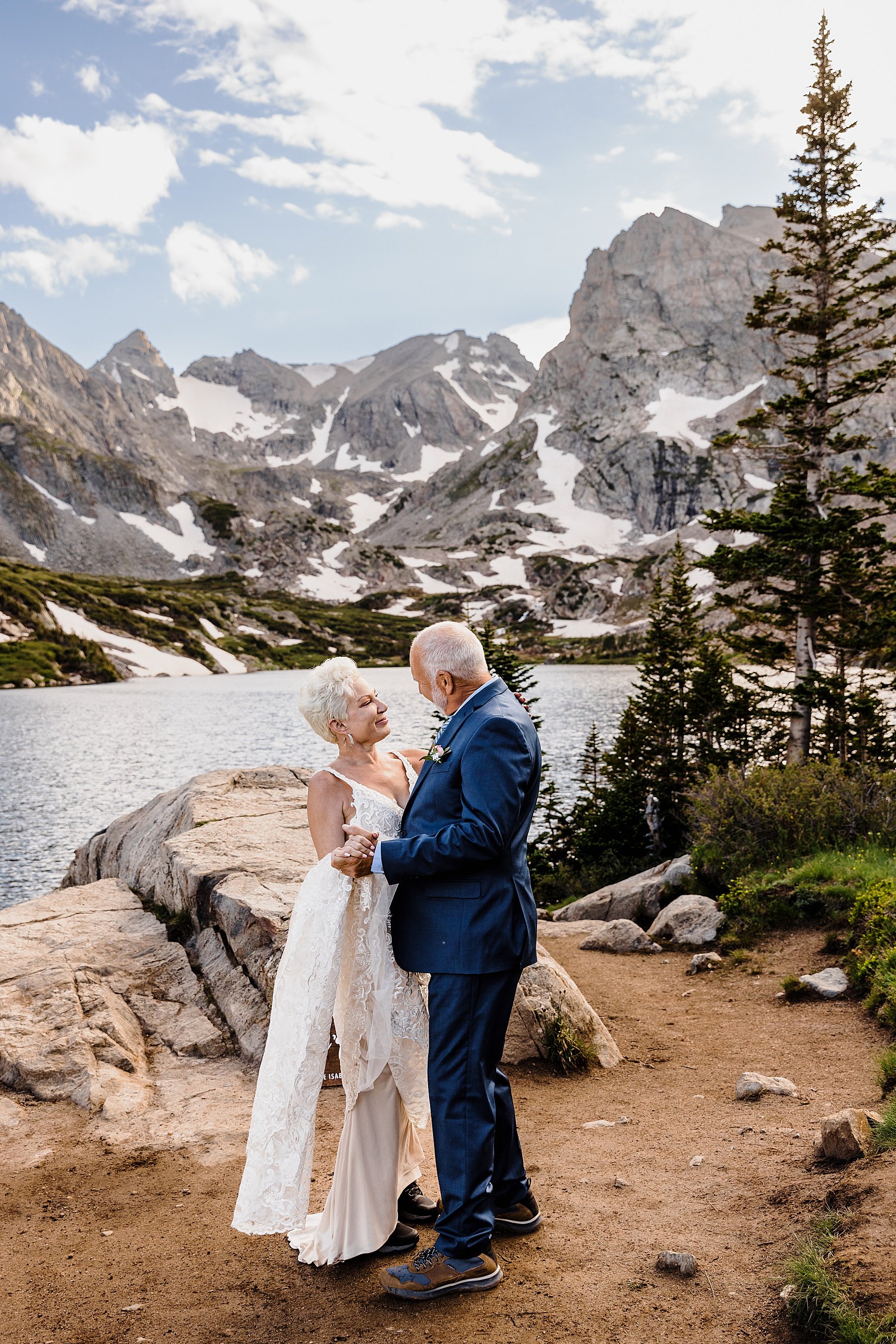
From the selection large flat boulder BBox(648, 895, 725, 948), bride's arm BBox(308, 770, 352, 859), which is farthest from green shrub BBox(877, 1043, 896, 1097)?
large flat boulder BBox(648, 895, 725, 948)

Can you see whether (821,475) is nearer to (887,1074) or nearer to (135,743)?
(887,1074)

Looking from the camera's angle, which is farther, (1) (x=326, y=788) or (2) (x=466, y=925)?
(1) (x=326, y=788)

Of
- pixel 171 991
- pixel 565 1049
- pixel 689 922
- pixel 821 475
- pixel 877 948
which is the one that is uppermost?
pixel 821 475

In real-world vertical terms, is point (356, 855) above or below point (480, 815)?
below

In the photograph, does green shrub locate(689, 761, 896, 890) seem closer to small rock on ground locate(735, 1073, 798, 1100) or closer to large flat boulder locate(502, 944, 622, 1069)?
large flat boulder locate(502, 944, 622, 1069)

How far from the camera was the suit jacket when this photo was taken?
4.37 meters

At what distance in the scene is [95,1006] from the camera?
8656mm

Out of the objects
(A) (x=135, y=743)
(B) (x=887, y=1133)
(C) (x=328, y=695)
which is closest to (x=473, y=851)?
(C) (x=328, y=695)

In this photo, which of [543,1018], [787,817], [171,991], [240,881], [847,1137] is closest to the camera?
[847,1137]

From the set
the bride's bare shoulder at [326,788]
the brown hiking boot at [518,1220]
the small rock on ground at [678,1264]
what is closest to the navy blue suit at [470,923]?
the brown hiking boot at [518,1220]

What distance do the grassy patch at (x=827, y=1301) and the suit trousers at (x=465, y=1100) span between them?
1.54m

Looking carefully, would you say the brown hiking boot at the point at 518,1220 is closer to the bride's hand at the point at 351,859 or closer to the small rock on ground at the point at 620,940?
the bride's hand at the point at 351,859

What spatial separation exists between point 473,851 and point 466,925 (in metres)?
0.48

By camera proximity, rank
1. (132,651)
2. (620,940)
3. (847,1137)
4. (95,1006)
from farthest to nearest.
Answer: (132,651)
(620,940)
(95,1006)
(847,1137)
